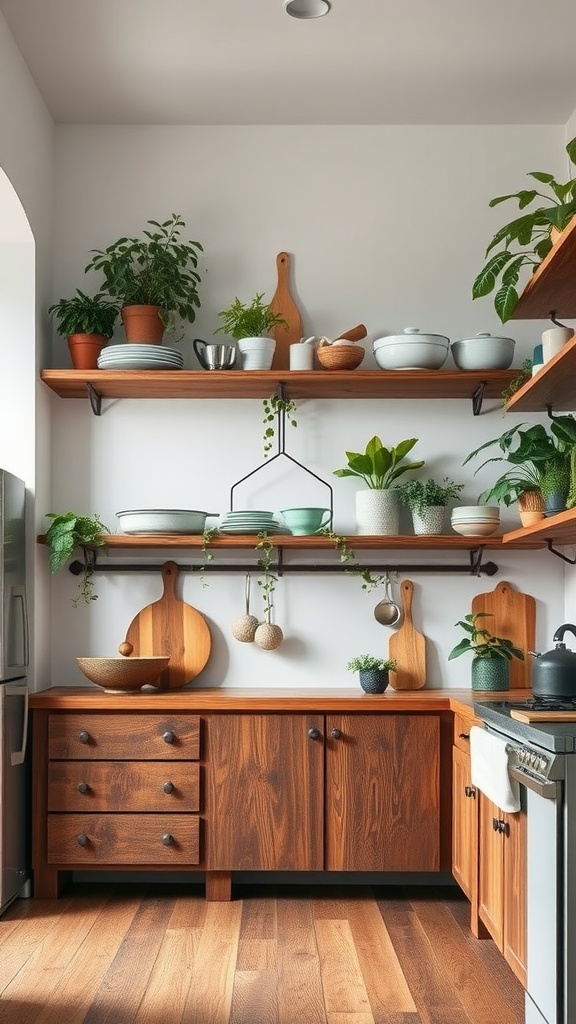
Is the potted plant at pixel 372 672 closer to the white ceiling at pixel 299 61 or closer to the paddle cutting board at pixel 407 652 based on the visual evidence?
the paddle cutting board at pixel 407 652

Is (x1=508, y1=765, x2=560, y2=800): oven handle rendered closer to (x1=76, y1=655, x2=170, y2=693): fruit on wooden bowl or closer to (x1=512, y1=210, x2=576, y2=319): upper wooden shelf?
(x1=512, y1=210, x2=576, y2=319): upper wooden shelf

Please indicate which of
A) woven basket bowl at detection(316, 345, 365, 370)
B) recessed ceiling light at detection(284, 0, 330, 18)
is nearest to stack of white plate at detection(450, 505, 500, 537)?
woven basket bowl at detection(316, 345, 365, 370)

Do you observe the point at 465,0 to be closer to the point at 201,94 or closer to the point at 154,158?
the point at 201,94

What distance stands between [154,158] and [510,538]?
2.11 metres

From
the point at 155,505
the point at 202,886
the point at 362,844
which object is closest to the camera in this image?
the point at 362,844

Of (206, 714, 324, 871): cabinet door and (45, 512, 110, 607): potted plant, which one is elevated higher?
Answer: (45, 512, 110, 607): potted plant

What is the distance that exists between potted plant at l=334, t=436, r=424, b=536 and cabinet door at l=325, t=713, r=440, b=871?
73 centimetres

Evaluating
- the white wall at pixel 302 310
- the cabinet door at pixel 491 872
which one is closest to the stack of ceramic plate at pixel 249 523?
the white wall at pixel 302 310

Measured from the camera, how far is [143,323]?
13.3 feet

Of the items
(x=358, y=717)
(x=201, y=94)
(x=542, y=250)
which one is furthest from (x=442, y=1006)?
(x=201, y=94)

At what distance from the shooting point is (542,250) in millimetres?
3217

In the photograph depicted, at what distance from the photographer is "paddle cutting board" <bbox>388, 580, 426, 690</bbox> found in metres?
4.15

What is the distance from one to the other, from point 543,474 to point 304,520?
96 centimetres

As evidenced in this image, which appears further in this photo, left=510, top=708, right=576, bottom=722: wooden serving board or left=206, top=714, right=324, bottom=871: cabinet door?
left=206, top=714, right=324, bottom=871: cabinet door
